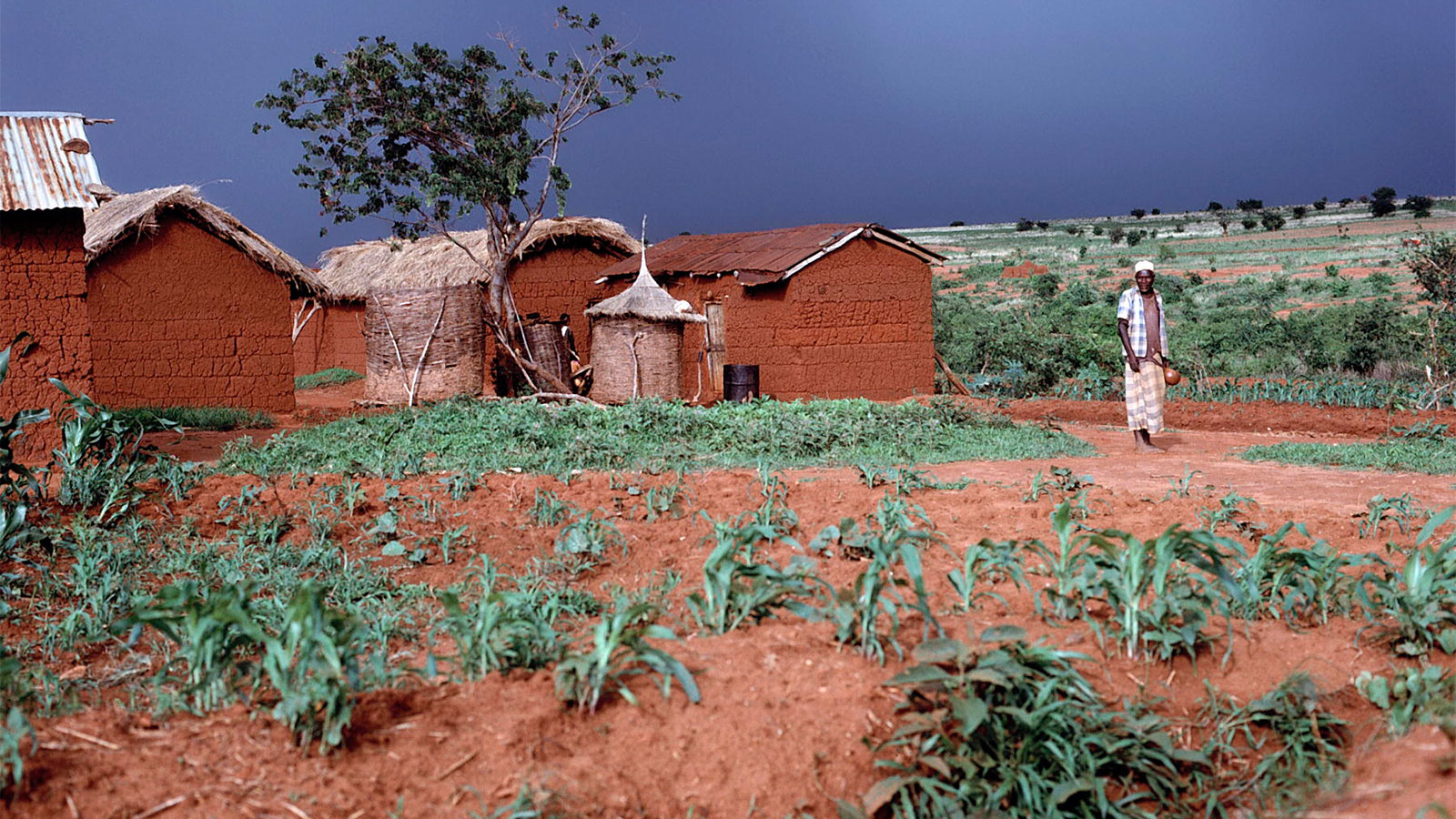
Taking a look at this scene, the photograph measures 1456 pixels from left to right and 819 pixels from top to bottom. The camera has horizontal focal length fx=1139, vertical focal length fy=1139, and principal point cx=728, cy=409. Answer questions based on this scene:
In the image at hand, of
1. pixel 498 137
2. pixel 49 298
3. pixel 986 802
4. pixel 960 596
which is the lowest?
pixel 986 802

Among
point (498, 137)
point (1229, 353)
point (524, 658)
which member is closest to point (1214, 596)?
point (524, 658)

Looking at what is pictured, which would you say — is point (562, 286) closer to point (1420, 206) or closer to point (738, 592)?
point (738, 592)

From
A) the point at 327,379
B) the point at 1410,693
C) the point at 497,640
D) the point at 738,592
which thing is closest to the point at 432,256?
the point at 327,379

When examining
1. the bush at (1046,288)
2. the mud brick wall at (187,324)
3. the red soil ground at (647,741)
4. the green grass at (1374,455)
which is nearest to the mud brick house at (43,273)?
the mud brick wall at (187,324)

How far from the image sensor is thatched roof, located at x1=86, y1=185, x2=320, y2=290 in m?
13.4

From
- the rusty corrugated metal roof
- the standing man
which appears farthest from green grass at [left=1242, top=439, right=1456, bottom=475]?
the rusty corrugated metal roof

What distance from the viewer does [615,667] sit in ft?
9.53

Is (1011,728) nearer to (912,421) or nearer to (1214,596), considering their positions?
(1214,596)

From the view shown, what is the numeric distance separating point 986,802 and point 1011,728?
265 millimetres

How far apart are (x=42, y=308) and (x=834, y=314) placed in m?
A: 9.49

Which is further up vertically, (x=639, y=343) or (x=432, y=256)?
(x=432, y=256)

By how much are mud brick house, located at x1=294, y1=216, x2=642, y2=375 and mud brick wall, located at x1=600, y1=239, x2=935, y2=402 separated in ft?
12.9

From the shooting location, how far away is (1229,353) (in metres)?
21.1

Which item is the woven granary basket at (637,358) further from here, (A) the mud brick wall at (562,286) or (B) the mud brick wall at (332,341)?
(B) the mud brick wall at (332,341)
